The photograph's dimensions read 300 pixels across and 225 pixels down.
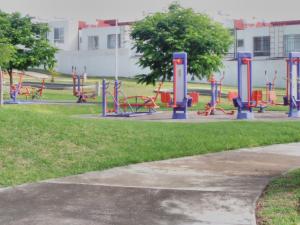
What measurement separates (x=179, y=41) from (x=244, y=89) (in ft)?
22.2

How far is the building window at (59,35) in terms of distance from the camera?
75275 millimetres

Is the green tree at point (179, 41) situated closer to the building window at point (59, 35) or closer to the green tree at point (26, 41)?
the green tree at point (26, 41)

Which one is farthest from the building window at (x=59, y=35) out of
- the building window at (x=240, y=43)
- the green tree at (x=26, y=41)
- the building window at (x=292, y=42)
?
the green tree at (x=26, y=41)

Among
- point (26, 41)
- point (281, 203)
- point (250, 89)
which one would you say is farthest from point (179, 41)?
point (281, 203)

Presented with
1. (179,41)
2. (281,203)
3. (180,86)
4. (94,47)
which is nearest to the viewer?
(281,203)

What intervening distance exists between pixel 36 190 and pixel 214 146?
499 centimetres

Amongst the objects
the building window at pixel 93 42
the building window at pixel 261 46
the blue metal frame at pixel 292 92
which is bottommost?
the blue metal frame at pixel 292 92

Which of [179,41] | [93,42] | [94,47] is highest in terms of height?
[93,42]

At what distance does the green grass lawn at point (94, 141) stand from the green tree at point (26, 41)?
61.6ft

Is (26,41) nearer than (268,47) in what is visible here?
Yes

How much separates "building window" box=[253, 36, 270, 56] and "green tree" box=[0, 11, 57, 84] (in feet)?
105

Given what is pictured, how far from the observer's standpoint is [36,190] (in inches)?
315

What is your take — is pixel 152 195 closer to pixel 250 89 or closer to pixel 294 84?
pixel 250 89

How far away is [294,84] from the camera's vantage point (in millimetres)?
20875
